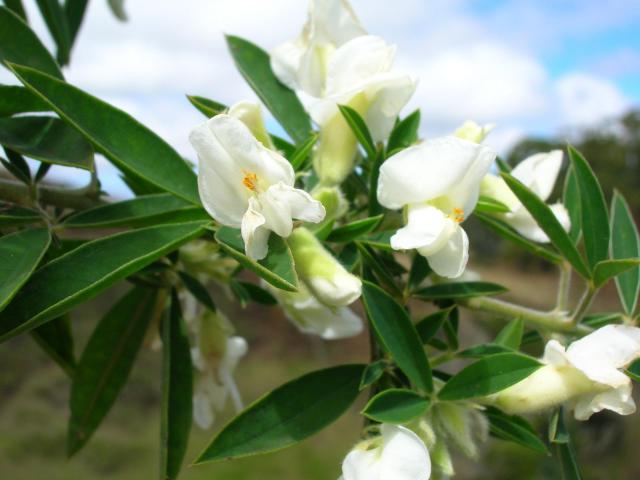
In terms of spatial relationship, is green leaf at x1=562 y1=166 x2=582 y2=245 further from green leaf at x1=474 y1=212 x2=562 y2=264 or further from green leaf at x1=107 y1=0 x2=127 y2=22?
green leaf at x1=107 y1=0 x2=127 y2=22

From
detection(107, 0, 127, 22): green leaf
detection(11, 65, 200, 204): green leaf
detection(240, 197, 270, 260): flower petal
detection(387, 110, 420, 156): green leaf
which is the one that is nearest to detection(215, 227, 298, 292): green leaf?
detection(240, 197, 270, 260): flower petal

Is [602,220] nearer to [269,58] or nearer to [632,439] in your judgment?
[269,58]

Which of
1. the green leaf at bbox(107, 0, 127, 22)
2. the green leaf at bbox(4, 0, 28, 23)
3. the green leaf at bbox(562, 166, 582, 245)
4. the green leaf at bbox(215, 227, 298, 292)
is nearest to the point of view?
the green leaf at bbox(215, 227, 298, 292)

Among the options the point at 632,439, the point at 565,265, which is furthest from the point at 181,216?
the point at 632,439

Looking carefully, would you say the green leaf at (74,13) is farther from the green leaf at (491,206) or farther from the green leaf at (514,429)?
the green leaf at (514,429)

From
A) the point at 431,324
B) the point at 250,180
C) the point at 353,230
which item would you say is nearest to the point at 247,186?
the point at 250,180

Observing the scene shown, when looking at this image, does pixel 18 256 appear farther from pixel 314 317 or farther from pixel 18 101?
pixel 314 317
